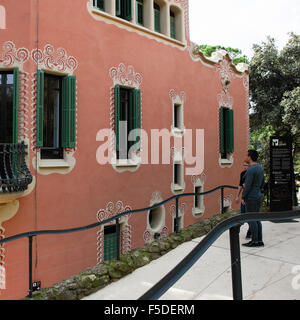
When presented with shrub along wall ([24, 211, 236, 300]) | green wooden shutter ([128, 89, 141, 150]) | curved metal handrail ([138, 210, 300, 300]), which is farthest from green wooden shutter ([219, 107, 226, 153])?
curved metal handrail ([138, 210, 300, 300])

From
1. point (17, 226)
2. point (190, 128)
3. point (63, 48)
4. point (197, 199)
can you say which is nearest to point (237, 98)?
point (190, 128)

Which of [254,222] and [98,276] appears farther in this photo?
[254,222]

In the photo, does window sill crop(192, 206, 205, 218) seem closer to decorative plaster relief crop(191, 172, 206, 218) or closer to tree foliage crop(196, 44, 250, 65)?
decorative plaster relief crop(191, 172, 206, 218)

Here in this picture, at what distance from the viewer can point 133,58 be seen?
9.62 m

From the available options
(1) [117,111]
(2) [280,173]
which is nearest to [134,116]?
(1) [117,111]

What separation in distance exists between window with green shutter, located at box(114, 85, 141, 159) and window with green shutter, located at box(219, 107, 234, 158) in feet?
15.8

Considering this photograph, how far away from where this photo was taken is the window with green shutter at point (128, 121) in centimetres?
954

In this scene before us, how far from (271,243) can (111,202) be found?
419cm

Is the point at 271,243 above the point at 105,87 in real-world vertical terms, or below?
below

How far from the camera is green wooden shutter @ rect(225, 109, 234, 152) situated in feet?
43.9

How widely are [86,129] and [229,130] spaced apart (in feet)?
22.9

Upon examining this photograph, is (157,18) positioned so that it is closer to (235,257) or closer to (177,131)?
(177,131)

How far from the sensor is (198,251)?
2.14 meters
